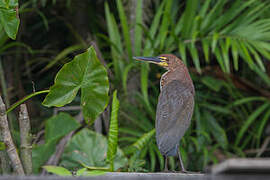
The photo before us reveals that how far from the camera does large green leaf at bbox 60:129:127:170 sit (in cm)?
290

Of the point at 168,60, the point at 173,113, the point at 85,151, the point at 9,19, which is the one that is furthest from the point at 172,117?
the point at 9,19

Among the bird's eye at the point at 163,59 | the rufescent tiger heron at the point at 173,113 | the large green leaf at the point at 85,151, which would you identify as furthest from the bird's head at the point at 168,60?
the large green leaf at the point at 85,151

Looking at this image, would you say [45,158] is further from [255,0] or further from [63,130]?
[255,0]

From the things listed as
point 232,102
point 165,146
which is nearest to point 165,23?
point 232,102

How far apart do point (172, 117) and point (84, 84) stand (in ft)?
2.15

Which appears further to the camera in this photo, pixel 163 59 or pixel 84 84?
pixel 163 59

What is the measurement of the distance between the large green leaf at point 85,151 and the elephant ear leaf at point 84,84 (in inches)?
41.3

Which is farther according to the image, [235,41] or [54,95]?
[235,41]

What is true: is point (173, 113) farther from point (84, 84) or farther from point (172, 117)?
point (84, 84)

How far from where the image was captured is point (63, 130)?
2.83 meters

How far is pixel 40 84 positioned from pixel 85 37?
2.37 feet

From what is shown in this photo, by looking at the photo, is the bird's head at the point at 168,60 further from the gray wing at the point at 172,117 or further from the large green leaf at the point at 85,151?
the large green leaf at the point at 85,151

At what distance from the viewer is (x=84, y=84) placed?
186 cm

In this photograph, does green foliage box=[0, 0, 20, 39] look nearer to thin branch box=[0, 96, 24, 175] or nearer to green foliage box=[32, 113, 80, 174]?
thin branch box=[0, 96, 24, 175]
